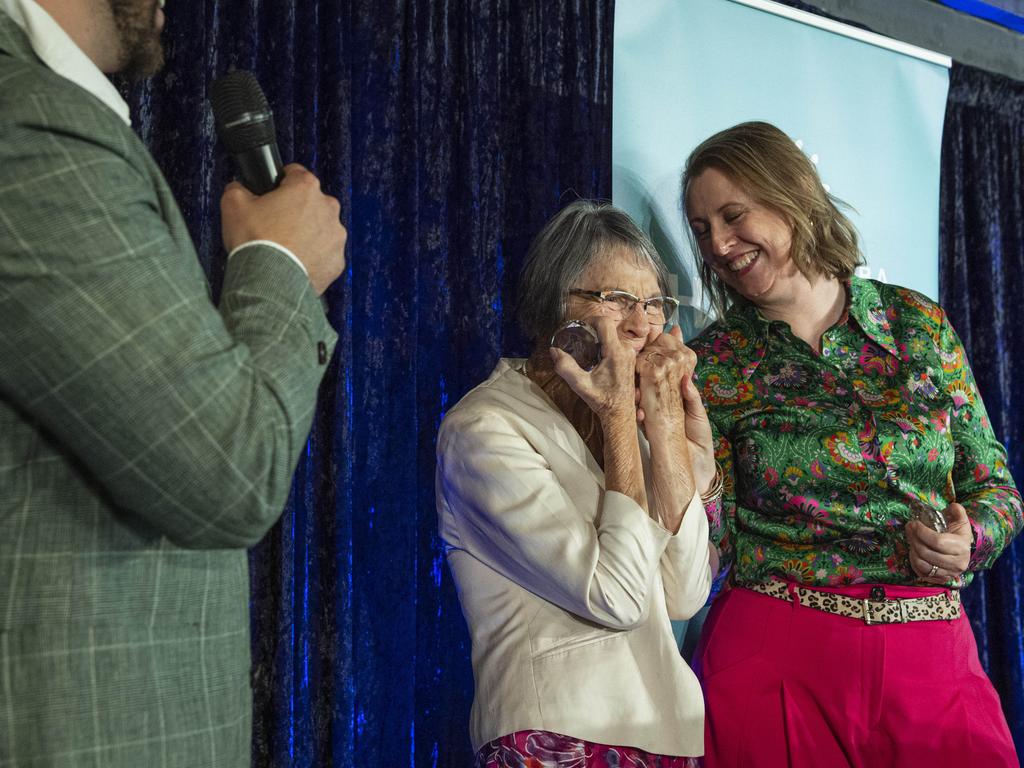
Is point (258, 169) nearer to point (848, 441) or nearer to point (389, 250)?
point (389, 250)

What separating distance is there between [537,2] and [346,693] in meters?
1.73

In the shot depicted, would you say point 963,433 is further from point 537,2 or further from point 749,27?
point 537,2

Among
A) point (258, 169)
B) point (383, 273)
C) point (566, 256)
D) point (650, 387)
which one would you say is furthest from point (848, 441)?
point (258, 169)

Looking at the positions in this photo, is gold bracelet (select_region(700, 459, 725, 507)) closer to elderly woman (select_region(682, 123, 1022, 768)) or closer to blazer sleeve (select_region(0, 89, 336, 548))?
elderly woman (select_region(682, 123, 1022, 768))

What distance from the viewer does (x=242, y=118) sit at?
112cm

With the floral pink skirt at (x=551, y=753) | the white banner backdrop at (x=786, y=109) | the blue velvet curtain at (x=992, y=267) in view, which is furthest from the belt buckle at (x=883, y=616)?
the blue velvet curtain at (x=992, y=267)

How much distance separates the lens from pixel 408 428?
231cm

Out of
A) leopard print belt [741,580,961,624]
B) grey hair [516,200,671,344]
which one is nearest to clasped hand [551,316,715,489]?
grey hair [516,200,671,344]

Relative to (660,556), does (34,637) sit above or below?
above

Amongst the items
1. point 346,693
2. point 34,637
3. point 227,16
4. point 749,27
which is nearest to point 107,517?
point 34,637

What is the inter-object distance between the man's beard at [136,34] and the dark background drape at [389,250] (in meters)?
0.95

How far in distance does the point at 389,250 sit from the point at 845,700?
4.40ft

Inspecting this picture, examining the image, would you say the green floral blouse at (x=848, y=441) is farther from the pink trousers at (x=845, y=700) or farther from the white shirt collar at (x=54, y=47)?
the white shirt collar at (x=54, y=47)

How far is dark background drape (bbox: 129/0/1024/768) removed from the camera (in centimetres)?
212
